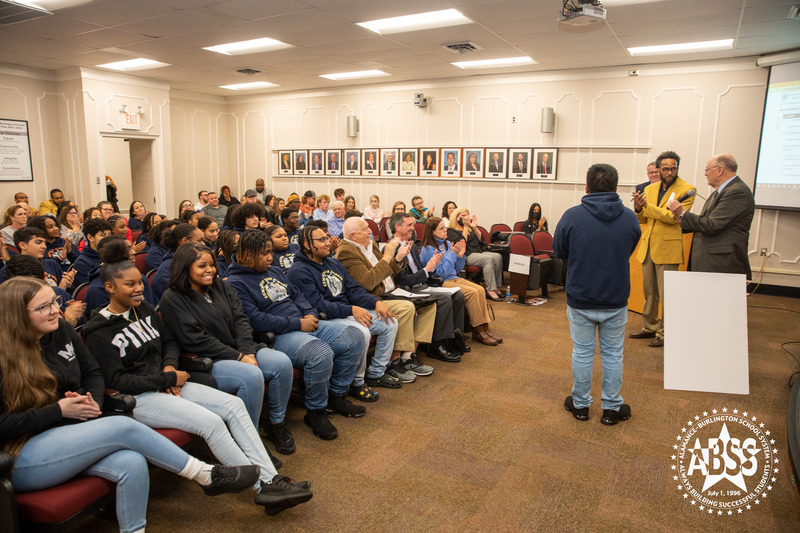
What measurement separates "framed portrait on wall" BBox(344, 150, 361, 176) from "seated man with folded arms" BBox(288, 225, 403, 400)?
22.2ft

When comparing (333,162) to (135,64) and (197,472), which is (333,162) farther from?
(197,472)

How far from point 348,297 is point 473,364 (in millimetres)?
1344

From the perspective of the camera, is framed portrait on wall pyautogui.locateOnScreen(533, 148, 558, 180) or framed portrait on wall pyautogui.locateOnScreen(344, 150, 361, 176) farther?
framed portrait on wall pyautogui.locateOnScreen(344, 150, 361, 176)

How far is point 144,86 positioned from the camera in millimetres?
9398

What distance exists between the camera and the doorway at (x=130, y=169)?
32.7ft

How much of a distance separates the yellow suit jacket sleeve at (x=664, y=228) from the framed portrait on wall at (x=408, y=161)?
5325 millimetres

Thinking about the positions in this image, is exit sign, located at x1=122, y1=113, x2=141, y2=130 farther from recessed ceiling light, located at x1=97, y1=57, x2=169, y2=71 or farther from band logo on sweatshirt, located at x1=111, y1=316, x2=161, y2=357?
band logo on sweatshirt, located at x1=111, y1=316, x2=161, y2=357

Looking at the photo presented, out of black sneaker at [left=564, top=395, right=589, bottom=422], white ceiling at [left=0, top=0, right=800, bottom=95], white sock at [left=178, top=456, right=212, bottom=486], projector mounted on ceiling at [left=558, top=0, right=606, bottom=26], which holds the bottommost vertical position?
black sneaker at [left=564, top=395, right=589, bottom=422]

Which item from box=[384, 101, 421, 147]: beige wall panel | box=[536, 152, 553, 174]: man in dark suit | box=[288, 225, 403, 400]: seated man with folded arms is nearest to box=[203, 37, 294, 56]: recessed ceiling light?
box=[384, 101, 421, 147]: beige wall panel

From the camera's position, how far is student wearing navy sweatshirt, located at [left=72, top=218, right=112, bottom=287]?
399 centimetres

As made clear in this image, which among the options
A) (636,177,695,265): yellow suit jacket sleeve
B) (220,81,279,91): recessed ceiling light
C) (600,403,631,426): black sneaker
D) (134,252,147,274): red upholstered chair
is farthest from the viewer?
(220,81,279,91): recessed ceiling light

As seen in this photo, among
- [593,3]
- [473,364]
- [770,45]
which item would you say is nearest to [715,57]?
[770,45]

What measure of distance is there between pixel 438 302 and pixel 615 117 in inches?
208

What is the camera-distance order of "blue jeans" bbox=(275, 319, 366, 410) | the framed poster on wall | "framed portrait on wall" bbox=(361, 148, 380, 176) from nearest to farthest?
"blue jeans" bbox=(275, 319, 366, 410)
the framed poster on wall
"framed portrait on wall" bbox=(361, 148, 380, 176)
